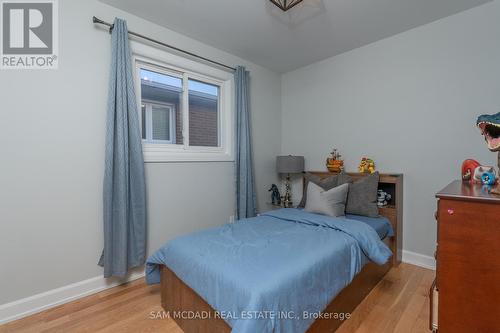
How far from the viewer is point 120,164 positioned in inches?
79.8

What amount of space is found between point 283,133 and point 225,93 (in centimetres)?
119

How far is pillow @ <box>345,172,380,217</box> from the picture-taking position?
2.45 metres

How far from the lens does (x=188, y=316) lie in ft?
4.91

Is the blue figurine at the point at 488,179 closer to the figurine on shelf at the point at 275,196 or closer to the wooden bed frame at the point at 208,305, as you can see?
the wooden bed frame at the point at 208,305

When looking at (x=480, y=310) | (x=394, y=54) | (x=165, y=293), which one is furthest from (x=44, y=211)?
(x=394, y=54)

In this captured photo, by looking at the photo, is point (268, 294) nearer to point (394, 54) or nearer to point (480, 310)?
point (480, 310)

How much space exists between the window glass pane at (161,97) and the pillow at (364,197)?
2036 mm

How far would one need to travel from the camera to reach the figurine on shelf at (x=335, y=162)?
9.82ft

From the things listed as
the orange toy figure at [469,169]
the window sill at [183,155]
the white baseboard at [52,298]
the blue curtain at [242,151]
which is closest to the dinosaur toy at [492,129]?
the orange toy figure at [469,169]

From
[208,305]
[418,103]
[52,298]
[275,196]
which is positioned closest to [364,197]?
[418,103]

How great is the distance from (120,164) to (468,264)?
234 cm

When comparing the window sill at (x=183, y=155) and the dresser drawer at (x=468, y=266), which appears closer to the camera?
the dresser drawer at (x=468, y=266)

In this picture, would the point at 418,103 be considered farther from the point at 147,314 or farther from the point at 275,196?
the point at 147,314

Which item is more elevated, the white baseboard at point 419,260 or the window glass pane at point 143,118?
the window glass pane at point 143,118
